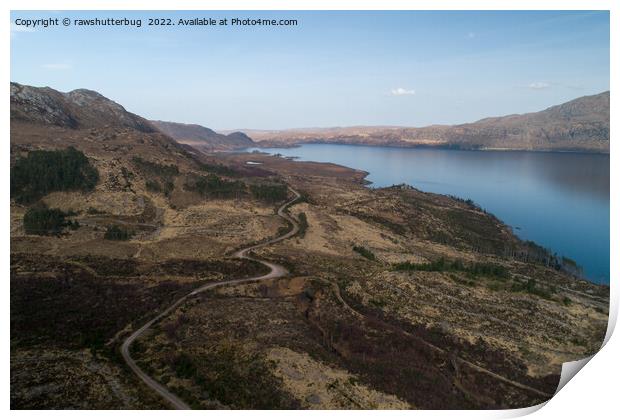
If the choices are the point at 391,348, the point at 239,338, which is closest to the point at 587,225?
the point at 391,348

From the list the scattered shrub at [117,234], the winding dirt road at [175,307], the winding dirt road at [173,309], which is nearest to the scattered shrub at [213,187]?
the winding dirt road at [175,307]

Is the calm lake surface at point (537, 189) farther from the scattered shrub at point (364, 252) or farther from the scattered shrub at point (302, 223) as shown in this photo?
the scattered shrub at point (302, 223)

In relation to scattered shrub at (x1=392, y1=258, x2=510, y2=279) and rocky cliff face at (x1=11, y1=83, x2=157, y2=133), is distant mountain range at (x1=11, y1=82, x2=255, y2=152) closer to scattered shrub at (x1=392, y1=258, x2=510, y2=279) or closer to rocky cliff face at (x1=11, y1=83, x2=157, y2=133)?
rocky cliff face at (x1=11, y1=83, x2=157, y2=133)

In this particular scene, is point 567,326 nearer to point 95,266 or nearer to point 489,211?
point 95,266

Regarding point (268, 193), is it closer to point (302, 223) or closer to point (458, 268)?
point (302, 223)

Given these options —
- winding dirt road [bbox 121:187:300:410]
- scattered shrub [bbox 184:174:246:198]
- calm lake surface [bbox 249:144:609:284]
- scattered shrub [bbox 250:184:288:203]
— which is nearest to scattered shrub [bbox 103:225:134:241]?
winding dirt road [bbox 121:187:300:410]

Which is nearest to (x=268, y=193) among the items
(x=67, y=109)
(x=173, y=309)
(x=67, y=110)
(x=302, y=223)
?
(x=302, y=223)
